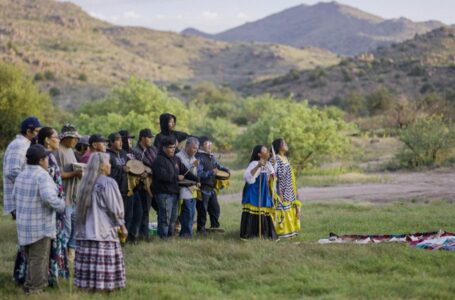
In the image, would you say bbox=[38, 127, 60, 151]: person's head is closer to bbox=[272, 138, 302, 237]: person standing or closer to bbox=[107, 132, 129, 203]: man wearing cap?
bbox=[107, 132, 129, 203]: man wearing cap

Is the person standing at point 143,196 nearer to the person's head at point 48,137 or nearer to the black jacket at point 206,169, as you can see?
the black jacket at point 206,169

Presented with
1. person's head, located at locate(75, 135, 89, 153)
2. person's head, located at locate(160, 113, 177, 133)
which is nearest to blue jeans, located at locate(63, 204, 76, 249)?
person's head, located at locate(75, 135, 89, 153)

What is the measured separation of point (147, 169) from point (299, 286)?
3.81m

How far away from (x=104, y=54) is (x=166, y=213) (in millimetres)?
67095

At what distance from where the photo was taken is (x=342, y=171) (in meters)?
25.7

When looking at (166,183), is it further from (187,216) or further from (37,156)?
(37,156)

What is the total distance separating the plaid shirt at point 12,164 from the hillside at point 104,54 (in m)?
45.7

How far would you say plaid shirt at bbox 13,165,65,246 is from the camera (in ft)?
26.2

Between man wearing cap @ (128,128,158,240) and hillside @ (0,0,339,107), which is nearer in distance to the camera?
man wearing cap @ (128,128,158,240)

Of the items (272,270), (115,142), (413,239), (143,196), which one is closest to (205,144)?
(143,196)

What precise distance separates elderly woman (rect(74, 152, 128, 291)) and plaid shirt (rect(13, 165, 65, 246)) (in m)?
0.31

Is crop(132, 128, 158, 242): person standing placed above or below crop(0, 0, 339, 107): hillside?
below

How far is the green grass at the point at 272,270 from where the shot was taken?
27.0 ft

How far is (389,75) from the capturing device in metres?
61.1
